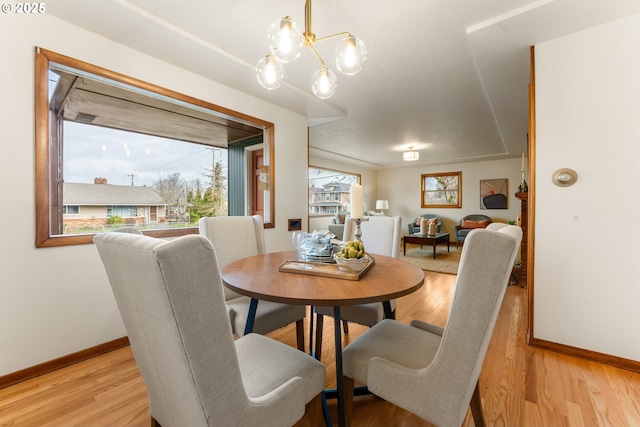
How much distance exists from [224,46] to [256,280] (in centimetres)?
188

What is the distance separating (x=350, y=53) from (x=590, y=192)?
1868 mm

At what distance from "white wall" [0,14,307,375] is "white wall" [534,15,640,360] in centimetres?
311

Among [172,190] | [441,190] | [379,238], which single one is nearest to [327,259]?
[379,238]

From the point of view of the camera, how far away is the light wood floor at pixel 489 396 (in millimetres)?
1333

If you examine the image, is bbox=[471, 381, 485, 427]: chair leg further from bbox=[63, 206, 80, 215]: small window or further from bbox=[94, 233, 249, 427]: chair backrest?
bbox=[63, 206, 80, 215]: small window

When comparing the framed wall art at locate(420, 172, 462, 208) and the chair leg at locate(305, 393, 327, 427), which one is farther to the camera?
the framed wall art at locate(420, 172, 462, 208)

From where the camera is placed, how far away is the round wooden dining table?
0.96m

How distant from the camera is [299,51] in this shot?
147 centimetres

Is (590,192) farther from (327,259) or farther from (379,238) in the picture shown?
(327,259)

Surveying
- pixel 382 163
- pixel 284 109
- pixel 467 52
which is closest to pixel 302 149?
pixel 284 109

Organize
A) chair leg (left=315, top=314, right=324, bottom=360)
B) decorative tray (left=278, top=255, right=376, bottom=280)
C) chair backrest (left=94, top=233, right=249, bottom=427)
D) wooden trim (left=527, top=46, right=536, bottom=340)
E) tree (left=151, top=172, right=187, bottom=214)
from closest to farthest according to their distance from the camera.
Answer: chair backrest (left=94, top=233, right=249, bottom=427) < decorative tray (left=278, top=255, right=376, bottom=280) < chair leg (left=315, top=314, right=324, bottom=360) < wooden trim (left=527, top=46, right=536, bottom=340) < tree (left=151, top=172, right=187, bottom=214)

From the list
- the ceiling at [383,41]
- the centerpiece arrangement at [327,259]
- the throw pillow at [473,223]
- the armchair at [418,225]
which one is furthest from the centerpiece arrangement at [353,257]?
the throw pillow at [473,223]

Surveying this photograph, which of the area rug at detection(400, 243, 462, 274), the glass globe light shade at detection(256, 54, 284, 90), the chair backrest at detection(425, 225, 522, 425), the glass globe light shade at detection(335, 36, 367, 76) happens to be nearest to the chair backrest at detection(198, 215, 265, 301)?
the glass globe light shade at detection(256, 54, 284, 90)

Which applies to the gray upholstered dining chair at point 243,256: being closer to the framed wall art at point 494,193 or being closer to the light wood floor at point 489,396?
the light wood floor at point 489,396
